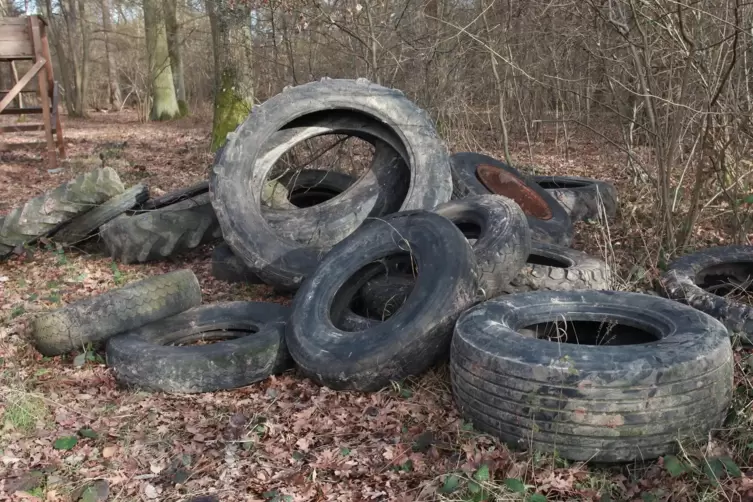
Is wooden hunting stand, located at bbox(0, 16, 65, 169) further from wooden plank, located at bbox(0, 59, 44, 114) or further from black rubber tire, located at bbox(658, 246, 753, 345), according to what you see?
black rubber tire, located at bbox(658, 246, 753, 345)

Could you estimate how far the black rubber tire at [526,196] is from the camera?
6590 mm

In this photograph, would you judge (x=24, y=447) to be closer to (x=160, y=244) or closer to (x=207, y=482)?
(x=207, y=482)

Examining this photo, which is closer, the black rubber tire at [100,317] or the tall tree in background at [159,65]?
the black rubber tire at [100,317]

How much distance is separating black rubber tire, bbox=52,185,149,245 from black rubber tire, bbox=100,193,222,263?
0.18 metres

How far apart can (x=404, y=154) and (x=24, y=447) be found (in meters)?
4.51

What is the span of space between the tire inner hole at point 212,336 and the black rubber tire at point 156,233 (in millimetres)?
2088

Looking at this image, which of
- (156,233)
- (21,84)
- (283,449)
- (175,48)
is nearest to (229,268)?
(156,233)

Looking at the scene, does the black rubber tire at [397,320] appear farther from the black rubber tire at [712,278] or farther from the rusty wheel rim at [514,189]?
the rusty wheel rim at [514,189]

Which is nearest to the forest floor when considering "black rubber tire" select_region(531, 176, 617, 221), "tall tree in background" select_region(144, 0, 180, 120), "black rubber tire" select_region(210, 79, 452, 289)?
"black rubber tire" select_region(210, 79, 452, 289)

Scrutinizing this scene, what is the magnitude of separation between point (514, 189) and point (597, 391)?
450cm

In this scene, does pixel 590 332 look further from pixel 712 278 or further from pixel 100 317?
pixel 100 317

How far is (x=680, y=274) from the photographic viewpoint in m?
5.43

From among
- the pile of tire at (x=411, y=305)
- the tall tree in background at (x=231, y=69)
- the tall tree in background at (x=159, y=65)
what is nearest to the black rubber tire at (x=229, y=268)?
the pile of tire at (x=411, y=305)

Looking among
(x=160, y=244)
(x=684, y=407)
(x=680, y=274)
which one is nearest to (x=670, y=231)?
(x=680, y=274)
